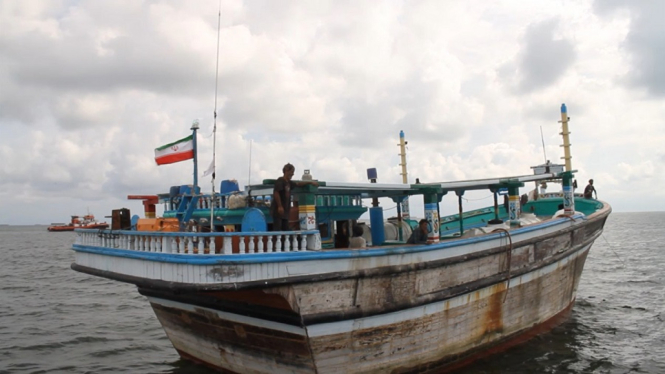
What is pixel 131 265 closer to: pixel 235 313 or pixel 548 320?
pixel 235 313

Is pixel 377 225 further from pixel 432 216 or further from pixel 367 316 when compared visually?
pixel 367 316

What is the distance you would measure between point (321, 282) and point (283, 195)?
1.38 m

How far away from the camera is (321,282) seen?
22.3ft

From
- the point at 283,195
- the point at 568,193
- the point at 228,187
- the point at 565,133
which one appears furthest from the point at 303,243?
the point at 565,133

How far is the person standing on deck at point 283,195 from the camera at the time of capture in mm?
7071

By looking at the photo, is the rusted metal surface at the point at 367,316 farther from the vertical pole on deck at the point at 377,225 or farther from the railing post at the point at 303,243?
the vertical pole on deck at the point at 377,225

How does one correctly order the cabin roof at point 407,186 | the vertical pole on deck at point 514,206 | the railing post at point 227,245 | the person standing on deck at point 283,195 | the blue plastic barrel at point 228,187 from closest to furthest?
the railing post at point 227,245 < the person standing on deck at point 283,195 < the cabin roof at point 407,186 < the blue plastic barrel at point 228,187 < the vertical pole on deck at point 514,206

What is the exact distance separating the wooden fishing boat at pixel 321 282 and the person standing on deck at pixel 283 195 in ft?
0.55

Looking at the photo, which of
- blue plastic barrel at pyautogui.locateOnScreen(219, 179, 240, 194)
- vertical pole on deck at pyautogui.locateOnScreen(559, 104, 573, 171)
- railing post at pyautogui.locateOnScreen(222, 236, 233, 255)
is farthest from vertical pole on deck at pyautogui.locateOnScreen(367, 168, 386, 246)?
vertical pole on deck at pyautogui.locateOnScreen(559, 104, 573, 171)

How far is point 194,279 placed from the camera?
6309 mm

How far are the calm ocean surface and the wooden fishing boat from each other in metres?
1.05

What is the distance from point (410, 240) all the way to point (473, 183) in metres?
2.45

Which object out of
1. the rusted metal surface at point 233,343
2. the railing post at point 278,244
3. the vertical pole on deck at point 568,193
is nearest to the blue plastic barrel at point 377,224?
the rusted metal surface at point 233,343

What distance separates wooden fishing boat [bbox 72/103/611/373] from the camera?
6.54 m
